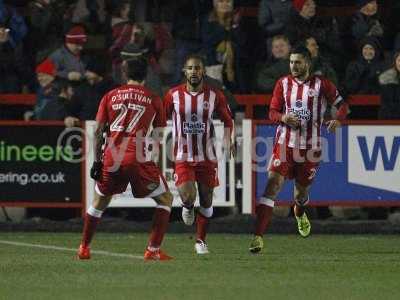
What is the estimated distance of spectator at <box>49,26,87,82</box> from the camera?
62.5 ft

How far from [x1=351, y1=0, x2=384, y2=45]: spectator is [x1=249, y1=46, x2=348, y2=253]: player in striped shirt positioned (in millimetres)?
4805

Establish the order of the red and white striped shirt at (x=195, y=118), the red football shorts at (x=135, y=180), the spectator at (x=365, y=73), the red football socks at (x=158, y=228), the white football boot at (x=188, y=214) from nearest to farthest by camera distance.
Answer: the red football shorts at (x=135, y=180) → the red football socks at (x=158, y=228) → the red and white striped shirt at (x=195, y=118) → the white football boot at (x=188, y=214) → the spectator at (x=365, y=73)

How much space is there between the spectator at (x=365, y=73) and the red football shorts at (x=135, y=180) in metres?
5.95

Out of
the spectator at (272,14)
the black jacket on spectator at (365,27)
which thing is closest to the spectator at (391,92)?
the black jacket on spectator at (365,27)

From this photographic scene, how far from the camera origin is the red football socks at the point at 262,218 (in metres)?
14.8

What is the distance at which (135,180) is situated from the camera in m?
13.4

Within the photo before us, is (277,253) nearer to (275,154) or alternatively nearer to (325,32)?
(275,154)

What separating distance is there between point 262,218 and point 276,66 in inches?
163

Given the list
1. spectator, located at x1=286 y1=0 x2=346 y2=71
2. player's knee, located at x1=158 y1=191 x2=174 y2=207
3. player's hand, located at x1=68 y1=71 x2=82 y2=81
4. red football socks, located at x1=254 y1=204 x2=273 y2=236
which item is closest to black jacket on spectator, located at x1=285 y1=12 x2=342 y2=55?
spectator, located at x1=286 y1=0 x2=346 y2=71

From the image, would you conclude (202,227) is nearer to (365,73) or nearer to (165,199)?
(165,199)

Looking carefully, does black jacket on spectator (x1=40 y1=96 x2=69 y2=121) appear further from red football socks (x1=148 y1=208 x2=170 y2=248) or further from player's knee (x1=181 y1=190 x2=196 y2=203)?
red football socks (x1=148 y1=208 x2=170 y2=248)

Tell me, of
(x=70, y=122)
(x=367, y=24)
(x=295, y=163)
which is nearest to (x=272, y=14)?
(x=367, y=24)

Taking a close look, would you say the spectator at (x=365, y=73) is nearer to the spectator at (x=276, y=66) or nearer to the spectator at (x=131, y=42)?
the spectator at (x=276, y=66)

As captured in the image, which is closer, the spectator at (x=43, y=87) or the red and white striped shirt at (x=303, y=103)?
the red and white striped shirt at (x=303, y=103)
